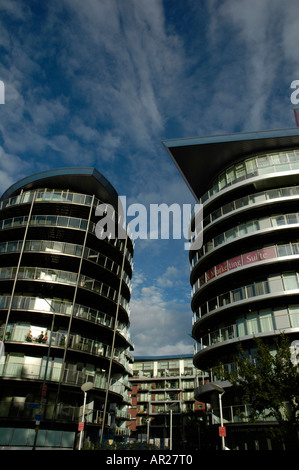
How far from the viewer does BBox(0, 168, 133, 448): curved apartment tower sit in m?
25.9

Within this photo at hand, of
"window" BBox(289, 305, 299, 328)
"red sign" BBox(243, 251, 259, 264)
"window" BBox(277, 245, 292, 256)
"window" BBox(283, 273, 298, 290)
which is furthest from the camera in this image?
"red sign" BBox(243, 251, 259, 264)

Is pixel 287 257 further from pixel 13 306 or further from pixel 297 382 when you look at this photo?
pixel 13 306

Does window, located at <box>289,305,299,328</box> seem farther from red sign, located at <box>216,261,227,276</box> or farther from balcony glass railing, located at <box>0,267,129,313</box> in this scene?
balcony glass railing, located at <box>0,267,129,313</box>

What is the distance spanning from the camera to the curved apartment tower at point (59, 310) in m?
25.9

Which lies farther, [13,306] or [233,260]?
[13,306]

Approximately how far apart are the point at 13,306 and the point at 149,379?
198 feet

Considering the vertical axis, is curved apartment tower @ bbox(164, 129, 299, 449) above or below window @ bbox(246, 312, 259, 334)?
above

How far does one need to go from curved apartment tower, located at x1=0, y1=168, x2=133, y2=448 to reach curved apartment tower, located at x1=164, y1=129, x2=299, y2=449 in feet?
29.2

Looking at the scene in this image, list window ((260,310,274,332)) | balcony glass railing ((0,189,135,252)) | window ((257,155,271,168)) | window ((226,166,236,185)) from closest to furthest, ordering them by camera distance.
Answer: window ((260,310,274,332)), window ((257,155,271,168)), window ((226,166,236,185)), balcony glass railing ((0,189,135,252))

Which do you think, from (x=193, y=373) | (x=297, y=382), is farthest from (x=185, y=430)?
(x=297, y=382)

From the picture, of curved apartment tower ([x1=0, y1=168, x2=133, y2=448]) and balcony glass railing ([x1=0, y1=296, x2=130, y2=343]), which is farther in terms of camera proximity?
balcony glass railing ([x1=0, y1=296, x2=130, y2=343])

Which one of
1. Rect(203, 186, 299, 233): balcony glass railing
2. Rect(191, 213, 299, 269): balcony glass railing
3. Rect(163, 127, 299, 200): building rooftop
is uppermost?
Rect(163, 127, 299, 200): building rooftop

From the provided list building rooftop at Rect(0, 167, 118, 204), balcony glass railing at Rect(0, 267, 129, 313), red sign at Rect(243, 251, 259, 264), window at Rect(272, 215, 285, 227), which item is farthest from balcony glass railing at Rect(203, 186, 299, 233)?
building rooftop at Rect(0, 167, 118, 204)
